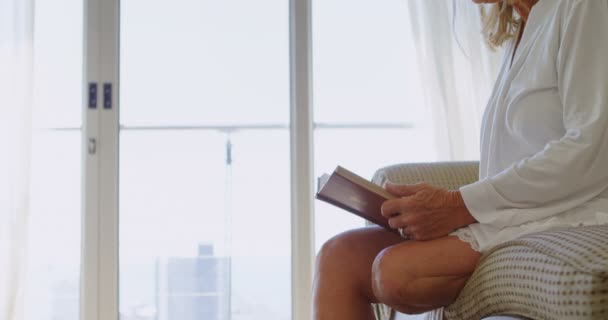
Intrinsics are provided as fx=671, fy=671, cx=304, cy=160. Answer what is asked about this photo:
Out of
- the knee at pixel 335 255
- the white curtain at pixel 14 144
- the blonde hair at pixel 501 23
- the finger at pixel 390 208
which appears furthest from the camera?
the white curtain at pixel 14 144

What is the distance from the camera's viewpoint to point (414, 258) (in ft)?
3.45

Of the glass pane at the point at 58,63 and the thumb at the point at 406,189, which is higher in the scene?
the glass pane at the point at 58,63

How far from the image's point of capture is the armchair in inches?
28.7

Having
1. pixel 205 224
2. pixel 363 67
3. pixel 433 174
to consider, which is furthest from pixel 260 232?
pixel 433 174

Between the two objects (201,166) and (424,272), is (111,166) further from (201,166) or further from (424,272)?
(424,272)

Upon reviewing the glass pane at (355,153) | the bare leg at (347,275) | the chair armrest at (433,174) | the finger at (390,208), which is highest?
the glass pane at (355,153)

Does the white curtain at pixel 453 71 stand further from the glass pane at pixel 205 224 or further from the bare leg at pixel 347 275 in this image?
the bare leg at pixel 347 275

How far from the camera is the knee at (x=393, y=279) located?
104cm

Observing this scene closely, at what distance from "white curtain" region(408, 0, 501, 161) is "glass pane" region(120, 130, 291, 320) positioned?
662 mm

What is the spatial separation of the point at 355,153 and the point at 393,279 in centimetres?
188

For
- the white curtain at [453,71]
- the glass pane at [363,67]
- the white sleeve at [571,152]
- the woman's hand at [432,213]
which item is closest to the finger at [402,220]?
the woman's hand at [432,213]

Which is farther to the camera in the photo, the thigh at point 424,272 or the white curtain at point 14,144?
the white curtain at point 14,144

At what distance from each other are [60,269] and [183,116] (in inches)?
32.1

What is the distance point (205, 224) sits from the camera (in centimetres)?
287
